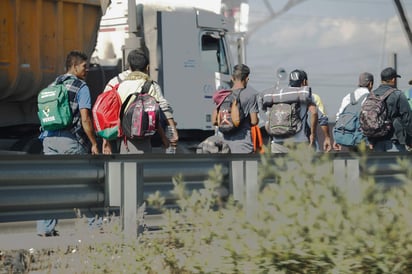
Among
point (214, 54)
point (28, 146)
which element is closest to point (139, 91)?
point (28, 146)

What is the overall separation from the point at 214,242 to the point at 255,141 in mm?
6056

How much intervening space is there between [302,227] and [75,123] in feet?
18.1

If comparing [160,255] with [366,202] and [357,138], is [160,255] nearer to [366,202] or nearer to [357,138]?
[366,202]

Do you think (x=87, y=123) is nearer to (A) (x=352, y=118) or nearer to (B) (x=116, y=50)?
(A) (x=352, y=118)

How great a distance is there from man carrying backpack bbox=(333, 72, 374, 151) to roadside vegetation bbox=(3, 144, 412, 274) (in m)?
7.32

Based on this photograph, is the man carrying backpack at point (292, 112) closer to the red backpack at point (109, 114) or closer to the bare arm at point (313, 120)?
the bare arm at point (313, 120)

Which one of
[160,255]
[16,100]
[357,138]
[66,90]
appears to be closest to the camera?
[160,255]

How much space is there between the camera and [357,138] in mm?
12430

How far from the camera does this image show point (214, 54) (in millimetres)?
17969

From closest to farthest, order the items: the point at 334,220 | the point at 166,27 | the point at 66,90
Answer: the point at 334,220 < the point at 66,90 < the point at 166,27

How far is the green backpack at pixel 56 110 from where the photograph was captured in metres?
9.66

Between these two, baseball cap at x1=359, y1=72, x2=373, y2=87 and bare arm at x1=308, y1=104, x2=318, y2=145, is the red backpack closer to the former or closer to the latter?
bare arm at x1=308, y1=104, x2=318, y2=145

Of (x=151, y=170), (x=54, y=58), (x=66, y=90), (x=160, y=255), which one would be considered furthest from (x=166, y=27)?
(x=160, y=255)

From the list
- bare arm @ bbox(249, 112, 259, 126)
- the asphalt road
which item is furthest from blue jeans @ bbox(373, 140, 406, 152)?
the asphalt road
